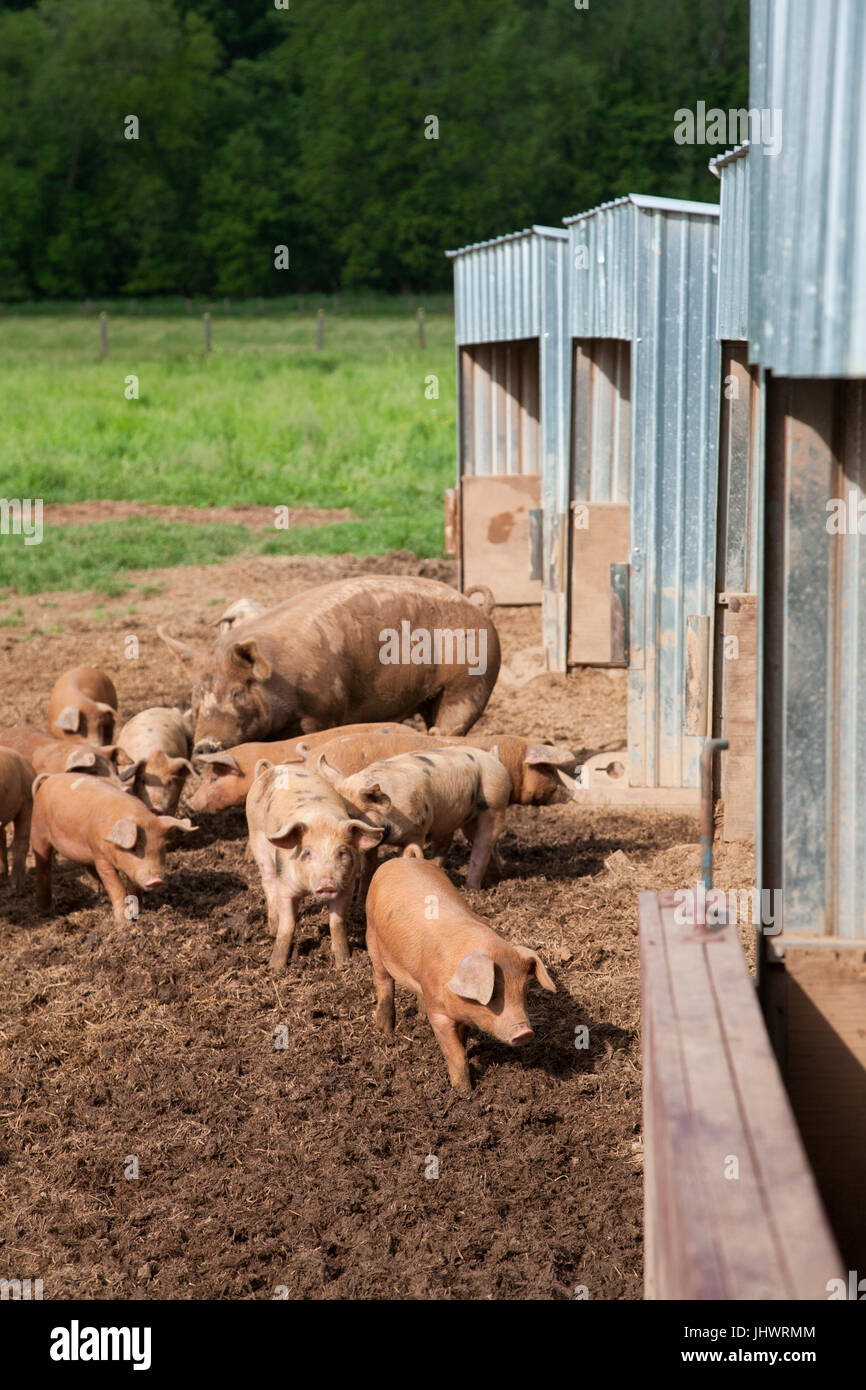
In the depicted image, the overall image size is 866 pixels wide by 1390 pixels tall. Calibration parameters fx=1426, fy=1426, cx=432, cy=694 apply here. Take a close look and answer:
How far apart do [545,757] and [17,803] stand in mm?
2314

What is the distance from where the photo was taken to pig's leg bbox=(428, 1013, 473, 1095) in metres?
4.34

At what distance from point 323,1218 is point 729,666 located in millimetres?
3020

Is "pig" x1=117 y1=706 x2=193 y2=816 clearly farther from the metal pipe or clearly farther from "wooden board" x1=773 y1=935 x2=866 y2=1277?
"wooden board" x1=773 y1=935 x2=866 y2=1277

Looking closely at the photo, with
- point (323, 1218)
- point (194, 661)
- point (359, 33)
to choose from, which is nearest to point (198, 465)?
point (194, 661)

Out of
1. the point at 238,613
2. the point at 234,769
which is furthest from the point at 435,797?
the point at 238,613

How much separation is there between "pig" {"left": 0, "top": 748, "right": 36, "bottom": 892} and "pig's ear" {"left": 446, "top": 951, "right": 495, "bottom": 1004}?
2.77m

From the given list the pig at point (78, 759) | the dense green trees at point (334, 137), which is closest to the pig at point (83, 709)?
the pig at point (78, 759)

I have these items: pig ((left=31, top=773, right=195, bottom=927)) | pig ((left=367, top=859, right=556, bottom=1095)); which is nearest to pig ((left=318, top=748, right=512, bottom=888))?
pig ((left=367, top=859, right=556, bottom=1095))

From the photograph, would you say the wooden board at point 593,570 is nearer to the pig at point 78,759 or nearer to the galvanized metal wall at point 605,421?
the galvanized metal wall at point 605,421

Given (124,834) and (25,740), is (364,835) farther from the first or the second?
(25,740)

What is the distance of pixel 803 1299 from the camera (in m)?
2.04

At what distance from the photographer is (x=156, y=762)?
21.9 ft

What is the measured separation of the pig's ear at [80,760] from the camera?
20.9ft

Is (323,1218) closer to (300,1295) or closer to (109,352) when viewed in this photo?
(300,1295)
